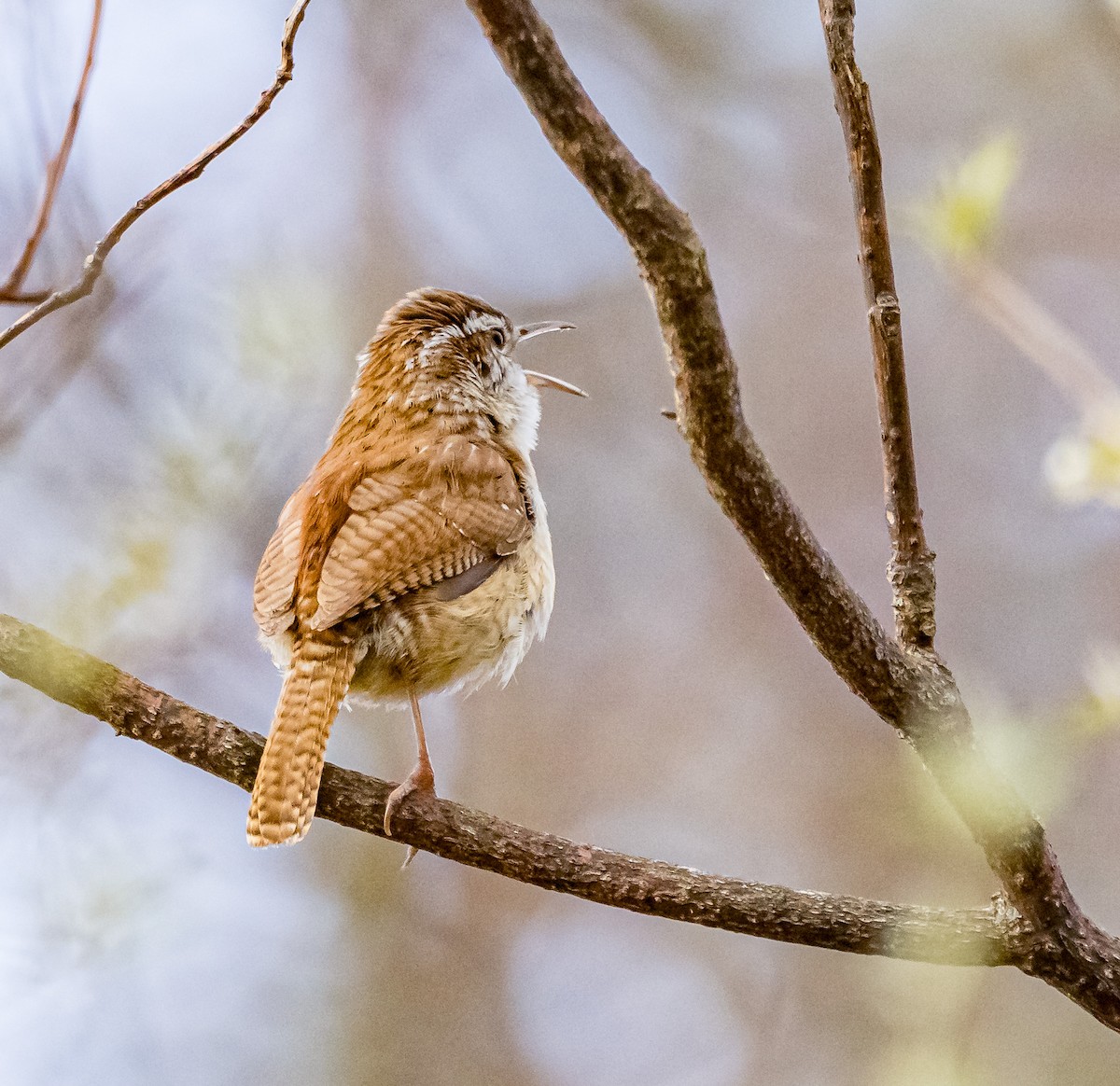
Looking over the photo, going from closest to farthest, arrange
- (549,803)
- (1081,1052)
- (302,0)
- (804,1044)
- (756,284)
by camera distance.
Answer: (302,0)
(1081,1052)
(804,1044)
(549,803)
(756,284)

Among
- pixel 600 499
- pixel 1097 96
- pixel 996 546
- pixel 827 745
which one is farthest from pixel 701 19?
pixel 827 745

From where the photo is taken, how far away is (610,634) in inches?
278

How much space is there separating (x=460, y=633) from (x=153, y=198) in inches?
58.6

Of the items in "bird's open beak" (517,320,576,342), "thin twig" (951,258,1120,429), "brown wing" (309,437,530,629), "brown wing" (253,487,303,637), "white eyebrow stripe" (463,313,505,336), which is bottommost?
"brown wing" (253,487,303,637)

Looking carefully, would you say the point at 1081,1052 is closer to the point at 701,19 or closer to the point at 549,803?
the point at 549,803

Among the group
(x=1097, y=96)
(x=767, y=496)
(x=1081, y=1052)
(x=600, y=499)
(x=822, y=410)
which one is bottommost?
(x=1081, y=1052)

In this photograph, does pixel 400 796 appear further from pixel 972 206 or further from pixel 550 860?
pixel 972 206

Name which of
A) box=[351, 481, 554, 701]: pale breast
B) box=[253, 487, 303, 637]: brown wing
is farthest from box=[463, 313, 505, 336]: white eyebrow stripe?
box=[253, 487, 303, 637]: brown wing

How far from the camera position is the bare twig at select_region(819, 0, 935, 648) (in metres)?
1.96

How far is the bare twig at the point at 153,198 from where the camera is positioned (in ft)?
6.15

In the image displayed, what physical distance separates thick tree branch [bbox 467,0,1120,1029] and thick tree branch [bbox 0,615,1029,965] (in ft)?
0.39

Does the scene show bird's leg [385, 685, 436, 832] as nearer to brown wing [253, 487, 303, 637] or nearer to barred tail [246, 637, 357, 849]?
→ barred tail [246, 637, 357, 849]

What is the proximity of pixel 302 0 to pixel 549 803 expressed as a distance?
4846mm

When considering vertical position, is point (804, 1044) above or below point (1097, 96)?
below
